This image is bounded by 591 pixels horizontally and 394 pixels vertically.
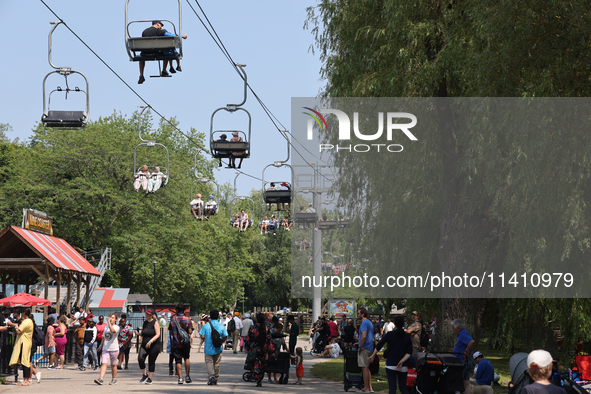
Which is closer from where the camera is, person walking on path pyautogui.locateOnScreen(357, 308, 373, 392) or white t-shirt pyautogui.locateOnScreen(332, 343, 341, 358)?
person walking on path pyautogui.locateOnScreen(357, 308, 373, 392)

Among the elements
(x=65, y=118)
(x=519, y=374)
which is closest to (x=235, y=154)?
(x=65, y=118)

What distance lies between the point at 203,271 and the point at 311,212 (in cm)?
1976

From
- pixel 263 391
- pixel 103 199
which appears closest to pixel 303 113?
pixel 263 391

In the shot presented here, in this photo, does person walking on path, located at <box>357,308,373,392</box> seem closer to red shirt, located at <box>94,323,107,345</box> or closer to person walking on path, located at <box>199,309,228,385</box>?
person walking on path, located at <box>199,309,228,385</box>

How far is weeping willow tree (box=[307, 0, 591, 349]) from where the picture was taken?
36.8 ft

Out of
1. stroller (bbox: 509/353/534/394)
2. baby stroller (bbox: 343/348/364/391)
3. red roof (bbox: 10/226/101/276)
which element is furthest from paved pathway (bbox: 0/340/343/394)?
stroller (bbox: 509/353/534/394)

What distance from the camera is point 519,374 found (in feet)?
23.5

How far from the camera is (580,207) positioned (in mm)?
11703

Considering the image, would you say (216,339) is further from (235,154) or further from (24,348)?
(235,154)

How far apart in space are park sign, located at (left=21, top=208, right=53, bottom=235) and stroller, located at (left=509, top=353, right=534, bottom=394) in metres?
23.1

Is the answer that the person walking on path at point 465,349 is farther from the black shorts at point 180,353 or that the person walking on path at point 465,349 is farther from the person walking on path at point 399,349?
the black shorts at point 180,353

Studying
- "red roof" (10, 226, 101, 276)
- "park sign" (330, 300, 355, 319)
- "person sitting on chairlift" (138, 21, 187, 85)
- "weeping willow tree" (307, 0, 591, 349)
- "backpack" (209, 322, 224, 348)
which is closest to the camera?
"weeping willow tree" (307, 0, 591, 349)

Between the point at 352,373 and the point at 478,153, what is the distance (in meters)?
5.51

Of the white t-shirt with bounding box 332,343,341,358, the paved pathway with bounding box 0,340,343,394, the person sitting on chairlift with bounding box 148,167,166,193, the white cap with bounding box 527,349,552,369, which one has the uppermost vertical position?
the person sitting on chairlift with bounding box 148,167,166,193
